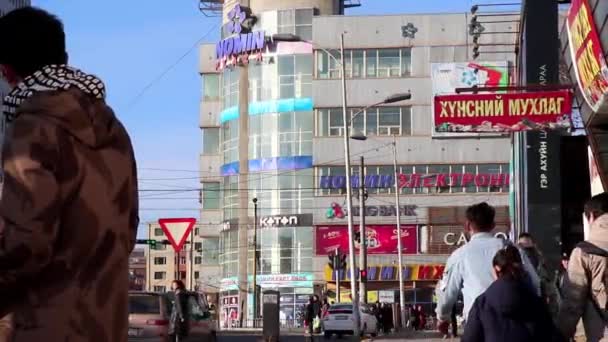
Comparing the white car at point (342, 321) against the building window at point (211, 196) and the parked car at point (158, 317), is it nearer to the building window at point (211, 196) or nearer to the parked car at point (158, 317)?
the parked car at point (158, 317)

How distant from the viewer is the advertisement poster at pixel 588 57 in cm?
1891

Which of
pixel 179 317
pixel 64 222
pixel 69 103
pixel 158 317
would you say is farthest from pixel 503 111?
pixel 64 222

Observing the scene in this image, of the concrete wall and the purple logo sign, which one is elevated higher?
the purple logo sign

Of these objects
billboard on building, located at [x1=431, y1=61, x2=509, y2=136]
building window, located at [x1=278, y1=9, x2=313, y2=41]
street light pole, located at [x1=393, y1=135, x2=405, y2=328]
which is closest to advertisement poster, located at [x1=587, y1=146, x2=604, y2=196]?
street light pole, located at [x1=393, y1=135, x2=405, y2=328]

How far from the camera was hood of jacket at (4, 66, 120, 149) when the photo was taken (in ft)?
11.7

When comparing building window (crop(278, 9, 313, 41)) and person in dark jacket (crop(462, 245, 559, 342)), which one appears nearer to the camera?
person in dark jacket (crop(462, 245, 559, 342))

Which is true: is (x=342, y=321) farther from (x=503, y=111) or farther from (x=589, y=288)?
(x=589, y=288)

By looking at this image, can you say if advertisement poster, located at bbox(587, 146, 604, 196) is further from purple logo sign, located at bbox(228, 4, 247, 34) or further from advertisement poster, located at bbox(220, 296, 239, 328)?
purple logo sign, located at bbox(228, 4, 247, 34)

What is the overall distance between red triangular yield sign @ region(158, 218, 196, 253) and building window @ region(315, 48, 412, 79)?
60.1 metres

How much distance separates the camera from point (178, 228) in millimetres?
21953

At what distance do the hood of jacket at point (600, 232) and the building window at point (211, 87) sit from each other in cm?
8393

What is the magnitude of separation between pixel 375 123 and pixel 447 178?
5914 mm

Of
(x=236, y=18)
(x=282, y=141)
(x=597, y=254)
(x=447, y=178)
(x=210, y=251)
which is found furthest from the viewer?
(x=210, y=251)

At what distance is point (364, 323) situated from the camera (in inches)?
1944
